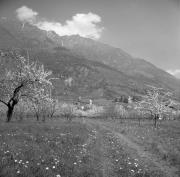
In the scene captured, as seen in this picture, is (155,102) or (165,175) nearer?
(165,175)

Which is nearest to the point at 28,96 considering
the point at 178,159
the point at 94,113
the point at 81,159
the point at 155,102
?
the point at 81,159

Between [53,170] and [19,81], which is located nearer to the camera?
[53,170]

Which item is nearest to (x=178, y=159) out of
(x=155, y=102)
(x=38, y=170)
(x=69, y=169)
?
(x=69, y=169)

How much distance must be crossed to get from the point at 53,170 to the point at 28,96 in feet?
81.9

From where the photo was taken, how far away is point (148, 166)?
639 inches

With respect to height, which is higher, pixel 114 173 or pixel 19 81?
pixel 19 81

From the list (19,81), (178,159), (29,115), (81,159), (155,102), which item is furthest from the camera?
(29,115)

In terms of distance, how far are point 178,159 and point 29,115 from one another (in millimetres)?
119190

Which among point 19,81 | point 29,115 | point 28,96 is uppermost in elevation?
point 19,81

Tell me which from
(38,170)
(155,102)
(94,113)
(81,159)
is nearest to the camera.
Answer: (38,170)

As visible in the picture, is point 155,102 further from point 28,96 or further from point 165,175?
point 165,175

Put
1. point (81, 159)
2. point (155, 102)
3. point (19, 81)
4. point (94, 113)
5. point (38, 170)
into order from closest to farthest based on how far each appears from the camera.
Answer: point (38, 170), point (81, 159), point (19, 81), point (155, 102), point (94, 113)

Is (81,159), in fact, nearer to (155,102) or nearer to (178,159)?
(178,159)

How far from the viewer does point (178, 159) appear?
18578 millimetres
